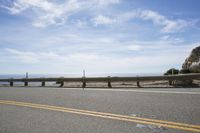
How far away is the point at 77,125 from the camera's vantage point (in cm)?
621

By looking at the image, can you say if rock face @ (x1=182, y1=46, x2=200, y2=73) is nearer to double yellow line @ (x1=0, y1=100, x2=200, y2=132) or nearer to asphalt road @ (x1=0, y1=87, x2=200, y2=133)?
asphalt road @ (x1=0, y1=87, x2=200, y2=133)

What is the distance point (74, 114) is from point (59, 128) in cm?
152

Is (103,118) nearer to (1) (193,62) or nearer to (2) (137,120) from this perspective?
(2) (137,120)

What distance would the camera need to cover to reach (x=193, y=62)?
2177cm

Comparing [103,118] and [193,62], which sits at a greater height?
[193,62]

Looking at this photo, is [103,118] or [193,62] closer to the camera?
[103,118]

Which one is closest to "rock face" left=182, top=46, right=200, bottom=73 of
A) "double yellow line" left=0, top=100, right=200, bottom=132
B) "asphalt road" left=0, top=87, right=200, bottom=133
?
"asphalt road" left=0, top=87, right=200, bottom=133

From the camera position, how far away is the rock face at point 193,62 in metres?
20.5

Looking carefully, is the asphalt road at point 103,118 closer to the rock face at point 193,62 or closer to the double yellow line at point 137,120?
the double yellow line at point 137,120

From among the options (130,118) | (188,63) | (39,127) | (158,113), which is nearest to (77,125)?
(39,127)

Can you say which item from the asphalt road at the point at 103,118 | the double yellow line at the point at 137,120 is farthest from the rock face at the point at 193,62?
the double yellow line at the point at 137,120

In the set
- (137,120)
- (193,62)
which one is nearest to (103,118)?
(137,120)

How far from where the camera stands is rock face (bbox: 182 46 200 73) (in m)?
20.5

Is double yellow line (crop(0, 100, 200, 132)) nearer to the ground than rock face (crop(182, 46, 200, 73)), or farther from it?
nearer to the ground
